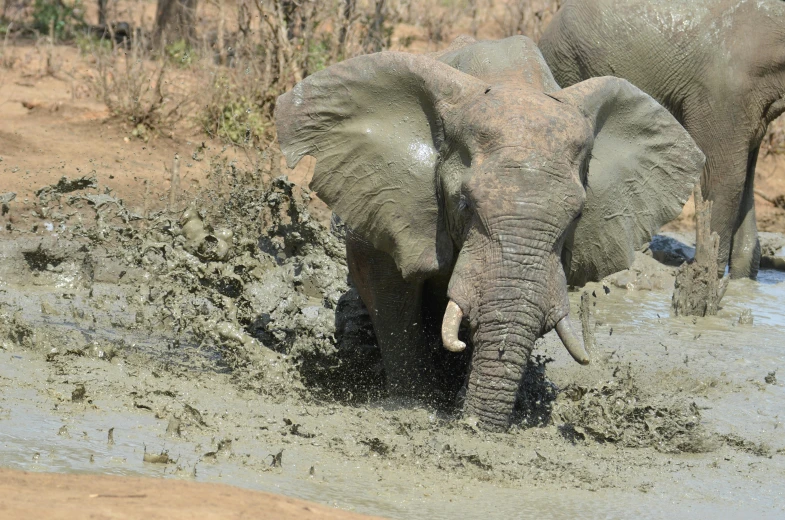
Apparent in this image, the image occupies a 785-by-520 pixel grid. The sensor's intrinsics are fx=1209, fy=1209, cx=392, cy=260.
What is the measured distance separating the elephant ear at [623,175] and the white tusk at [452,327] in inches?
27.3

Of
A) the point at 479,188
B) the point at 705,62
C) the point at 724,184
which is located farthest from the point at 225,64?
the point at 479,188

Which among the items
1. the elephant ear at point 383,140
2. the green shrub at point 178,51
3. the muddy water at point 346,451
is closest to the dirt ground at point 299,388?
the muddy water at point 346,451

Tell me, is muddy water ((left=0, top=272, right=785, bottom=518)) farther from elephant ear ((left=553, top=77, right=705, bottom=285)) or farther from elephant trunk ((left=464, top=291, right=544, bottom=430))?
elephant ear ((left=553, top=77, right=705, bottom=285))

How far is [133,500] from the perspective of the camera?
3.71m

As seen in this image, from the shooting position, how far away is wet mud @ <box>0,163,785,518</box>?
4.75 m

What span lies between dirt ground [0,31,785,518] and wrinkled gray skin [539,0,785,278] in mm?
1120

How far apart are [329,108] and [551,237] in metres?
1.35

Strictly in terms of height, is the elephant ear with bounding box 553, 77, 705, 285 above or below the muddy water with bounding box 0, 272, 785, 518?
above

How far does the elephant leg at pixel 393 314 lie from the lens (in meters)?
5.92

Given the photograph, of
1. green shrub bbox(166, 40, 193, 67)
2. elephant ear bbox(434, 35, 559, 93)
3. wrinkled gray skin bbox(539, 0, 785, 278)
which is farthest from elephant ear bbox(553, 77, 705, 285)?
green shrub bbox(166, 40, 193, 67)

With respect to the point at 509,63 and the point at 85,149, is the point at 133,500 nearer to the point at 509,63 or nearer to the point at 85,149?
the point at 509,63

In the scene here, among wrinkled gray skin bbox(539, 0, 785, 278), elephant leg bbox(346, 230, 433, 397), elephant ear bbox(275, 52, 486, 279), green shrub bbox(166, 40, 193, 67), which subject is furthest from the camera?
green shrub bbox(166, 40, 193, 67)

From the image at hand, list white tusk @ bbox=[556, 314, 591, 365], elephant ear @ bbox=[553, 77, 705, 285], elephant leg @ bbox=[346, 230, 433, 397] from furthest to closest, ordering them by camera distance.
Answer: elephant leg @ bbox=[346, 230, 433, 397], elephant ear @ bbox=[553, 77, 705, 285], white tusk @ bbox=[556, 314, 591, 365]

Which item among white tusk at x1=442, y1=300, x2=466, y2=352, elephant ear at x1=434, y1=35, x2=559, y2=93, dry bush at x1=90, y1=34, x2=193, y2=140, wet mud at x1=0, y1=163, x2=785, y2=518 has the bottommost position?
wet mud at x1=0, y1=163, x2=785, y2=518
